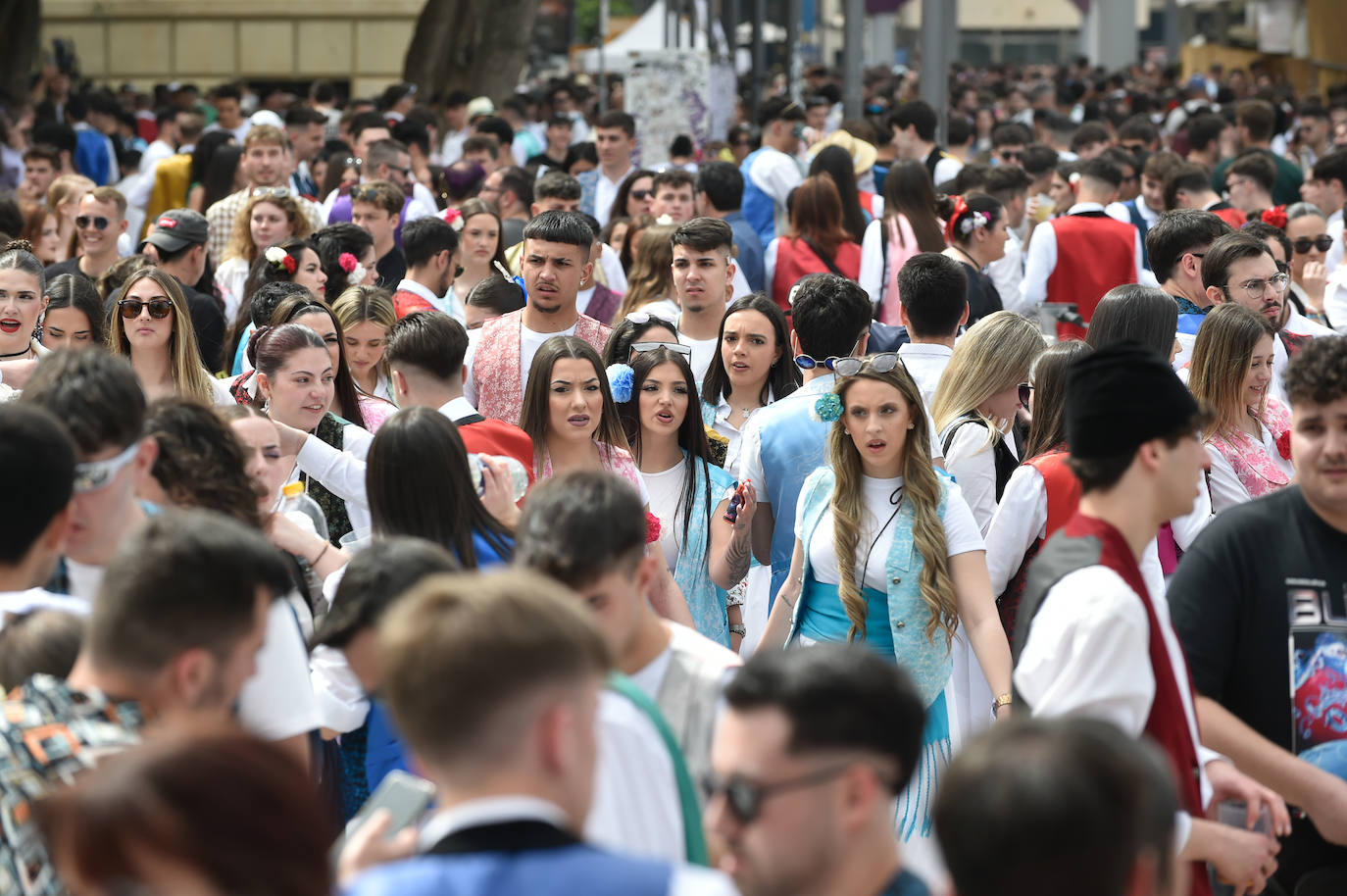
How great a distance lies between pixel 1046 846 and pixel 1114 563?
1.14 meters

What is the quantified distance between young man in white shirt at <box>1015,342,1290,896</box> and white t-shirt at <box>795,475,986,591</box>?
139 centimetres

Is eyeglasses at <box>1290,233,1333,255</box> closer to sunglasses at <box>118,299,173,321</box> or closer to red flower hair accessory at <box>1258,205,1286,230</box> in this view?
red flower hair accessory at <box>1258,205,1286,230</box>

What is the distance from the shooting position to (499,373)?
271 inches

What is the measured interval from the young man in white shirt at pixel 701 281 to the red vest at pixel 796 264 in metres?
1.76

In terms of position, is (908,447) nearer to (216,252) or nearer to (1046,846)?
(1046,846)

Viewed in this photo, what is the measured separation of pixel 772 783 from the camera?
2.37m

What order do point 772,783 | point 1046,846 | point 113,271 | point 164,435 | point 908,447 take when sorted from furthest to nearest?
point 113,271, point 908,447, point 164,435, point 772,783, point 1046,846

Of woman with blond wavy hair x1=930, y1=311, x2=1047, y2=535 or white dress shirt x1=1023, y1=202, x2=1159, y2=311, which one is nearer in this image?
woman with blond wavy hair x1=930, y1=311, x2=1047, y2=535

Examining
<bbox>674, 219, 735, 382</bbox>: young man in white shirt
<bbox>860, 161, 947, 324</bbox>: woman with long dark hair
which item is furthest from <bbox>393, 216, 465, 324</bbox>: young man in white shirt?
<bbox>860, 161, 947, 324</bbox>: woman with long dark hair

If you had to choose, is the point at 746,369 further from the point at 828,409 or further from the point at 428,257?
the point at 428,257

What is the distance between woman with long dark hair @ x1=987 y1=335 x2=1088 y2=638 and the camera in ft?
15.9

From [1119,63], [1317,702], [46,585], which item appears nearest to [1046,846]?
[1317,702]

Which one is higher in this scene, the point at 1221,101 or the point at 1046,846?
the point at 1221,101

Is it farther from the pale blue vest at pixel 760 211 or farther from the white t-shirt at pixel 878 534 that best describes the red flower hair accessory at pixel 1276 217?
the white t-shirt at pixel 878 534
